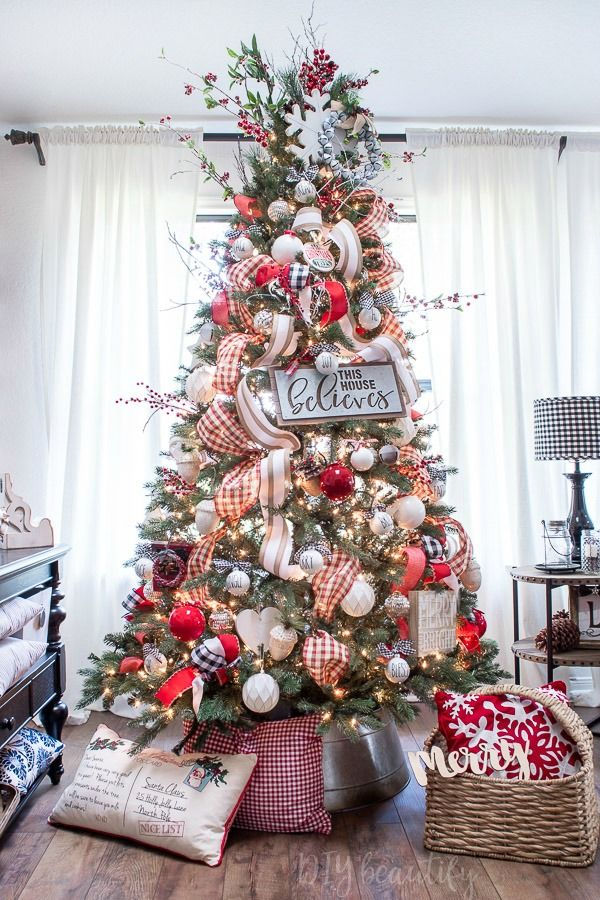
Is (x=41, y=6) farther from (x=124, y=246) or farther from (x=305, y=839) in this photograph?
(x=305, y=839)

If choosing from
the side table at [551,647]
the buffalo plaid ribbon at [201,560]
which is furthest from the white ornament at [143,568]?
the side table at [551,647]

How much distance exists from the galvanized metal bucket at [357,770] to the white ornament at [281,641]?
334mm

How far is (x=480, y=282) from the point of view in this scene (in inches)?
148

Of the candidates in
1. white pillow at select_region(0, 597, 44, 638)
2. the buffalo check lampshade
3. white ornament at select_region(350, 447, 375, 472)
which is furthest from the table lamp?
white pillow at select_region(0, 597, 44, 638)

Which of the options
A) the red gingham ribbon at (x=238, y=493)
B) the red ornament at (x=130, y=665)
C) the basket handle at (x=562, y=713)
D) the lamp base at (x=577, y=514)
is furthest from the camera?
the lamp base at (x=577, y=514)

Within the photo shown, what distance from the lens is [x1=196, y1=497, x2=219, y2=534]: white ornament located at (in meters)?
2.34

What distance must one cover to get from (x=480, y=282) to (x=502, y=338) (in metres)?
0.28

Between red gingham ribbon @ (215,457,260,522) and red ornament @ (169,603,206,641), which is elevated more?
red gingham ribbon @ (215,457,260,522)

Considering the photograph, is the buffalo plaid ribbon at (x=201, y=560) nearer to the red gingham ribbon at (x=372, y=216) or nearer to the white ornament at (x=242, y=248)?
the white ornament at (x=242, y=248)

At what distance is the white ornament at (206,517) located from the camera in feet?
7.69

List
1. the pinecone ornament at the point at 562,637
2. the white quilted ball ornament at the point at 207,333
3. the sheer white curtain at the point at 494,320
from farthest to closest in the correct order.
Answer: the sheer white curtain at the point at 494,320 → the pinecone ornament at the point at 562,637 → the white quilted ball ornament at the point at 207,333

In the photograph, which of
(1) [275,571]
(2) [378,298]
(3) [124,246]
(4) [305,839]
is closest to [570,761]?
(4) [305,839]

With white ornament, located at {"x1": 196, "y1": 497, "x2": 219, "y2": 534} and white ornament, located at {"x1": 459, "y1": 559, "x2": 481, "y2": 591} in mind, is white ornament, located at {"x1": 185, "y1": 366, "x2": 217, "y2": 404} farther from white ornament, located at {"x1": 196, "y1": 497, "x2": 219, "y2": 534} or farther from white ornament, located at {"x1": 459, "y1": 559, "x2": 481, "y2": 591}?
white ornament, located at {"x1": 459, "y1": 559, "x2": 481, "y2": 591}

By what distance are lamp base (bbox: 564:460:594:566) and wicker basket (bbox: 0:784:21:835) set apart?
7.31 feet
